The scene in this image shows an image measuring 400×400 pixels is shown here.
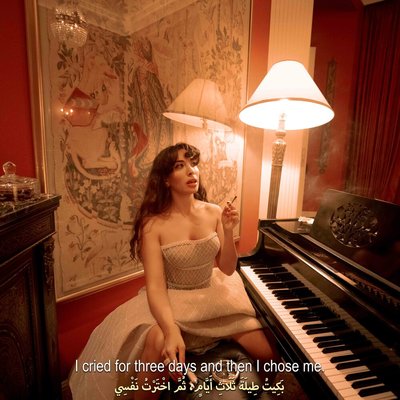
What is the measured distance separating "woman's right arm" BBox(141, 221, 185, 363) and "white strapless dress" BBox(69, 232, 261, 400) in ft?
0.17

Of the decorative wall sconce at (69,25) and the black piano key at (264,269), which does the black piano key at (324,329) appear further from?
the decorative wall sconce at (69,25)

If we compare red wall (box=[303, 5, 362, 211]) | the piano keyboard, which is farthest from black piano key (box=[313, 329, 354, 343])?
red wall (box=[303, 5, 362, 211])

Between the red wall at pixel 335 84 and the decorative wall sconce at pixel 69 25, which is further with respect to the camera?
the red wall at pixel 335 84

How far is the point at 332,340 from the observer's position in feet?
3.14

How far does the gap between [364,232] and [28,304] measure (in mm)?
1361

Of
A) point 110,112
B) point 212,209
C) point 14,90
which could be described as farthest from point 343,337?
point 14,90

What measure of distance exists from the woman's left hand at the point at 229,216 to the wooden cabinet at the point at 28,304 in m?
0.74

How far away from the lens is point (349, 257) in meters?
1.11

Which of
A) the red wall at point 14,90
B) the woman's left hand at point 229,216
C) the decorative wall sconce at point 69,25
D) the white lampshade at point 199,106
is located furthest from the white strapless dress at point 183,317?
the decorative wall sconce at point 69,25

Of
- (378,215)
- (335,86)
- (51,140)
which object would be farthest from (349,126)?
(51,140)

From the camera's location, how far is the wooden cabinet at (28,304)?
0.83 metres

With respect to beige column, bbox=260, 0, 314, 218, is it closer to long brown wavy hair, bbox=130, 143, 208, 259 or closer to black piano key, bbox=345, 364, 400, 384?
long brown wavy hair, bbox=130, 143, 208, 259

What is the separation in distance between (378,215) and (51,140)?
1.47m

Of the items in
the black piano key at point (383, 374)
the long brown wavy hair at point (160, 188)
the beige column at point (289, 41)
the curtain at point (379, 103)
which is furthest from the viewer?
the curtain at point (379, 103)
